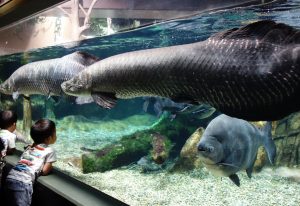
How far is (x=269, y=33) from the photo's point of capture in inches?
74.7

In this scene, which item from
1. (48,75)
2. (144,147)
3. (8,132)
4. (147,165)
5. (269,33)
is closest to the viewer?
(269,33)

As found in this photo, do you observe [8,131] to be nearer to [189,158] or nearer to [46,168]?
[46,168]

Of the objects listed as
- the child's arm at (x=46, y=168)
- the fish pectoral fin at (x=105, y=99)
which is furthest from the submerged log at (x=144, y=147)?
the fish pectoral fin at (x=105, y=99)

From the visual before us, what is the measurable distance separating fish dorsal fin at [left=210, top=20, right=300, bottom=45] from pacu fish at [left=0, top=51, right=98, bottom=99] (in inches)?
76.2

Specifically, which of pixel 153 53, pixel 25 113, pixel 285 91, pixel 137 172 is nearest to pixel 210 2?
pixel 153 53

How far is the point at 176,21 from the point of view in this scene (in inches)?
127

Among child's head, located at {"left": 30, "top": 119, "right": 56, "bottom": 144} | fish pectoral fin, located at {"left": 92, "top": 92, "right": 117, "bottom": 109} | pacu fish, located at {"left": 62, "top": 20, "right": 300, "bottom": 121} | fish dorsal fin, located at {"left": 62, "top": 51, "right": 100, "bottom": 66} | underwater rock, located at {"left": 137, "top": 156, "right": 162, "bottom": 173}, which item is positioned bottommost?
underwater rock, located at {"left": 137, "top": 156, "right": 162, "bottom": 173}

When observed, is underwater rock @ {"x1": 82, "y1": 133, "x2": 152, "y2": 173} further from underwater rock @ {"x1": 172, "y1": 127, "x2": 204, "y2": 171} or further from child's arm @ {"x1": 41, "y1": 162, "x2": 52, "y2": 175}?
underwater rock @ {"x1": 172, "y1": 127, "x2": 204, "y2": 171}

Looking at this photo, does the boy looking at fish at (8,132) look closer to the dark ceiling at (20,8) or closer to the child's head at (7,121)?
the child's head at (7,121)

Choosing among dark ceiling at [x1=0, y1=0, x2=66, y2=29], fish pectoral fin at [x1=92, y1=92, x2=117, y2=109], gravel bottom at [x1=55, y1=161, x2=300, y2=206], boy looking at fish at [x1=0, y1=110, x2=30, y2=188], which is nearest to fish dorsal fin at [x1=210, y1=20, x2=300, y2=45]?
fish pectoral fin at [x1=92, y1=92, x2=117, y2=109]

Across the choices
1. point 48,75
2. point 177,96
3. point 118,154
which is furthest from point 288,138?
point 48,75

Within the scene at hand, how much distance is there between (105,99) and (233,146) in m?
1.12

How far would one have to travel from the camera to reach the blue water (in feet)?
9.07

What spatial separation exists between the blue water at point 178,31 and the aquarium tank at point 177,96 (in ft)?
0.05
